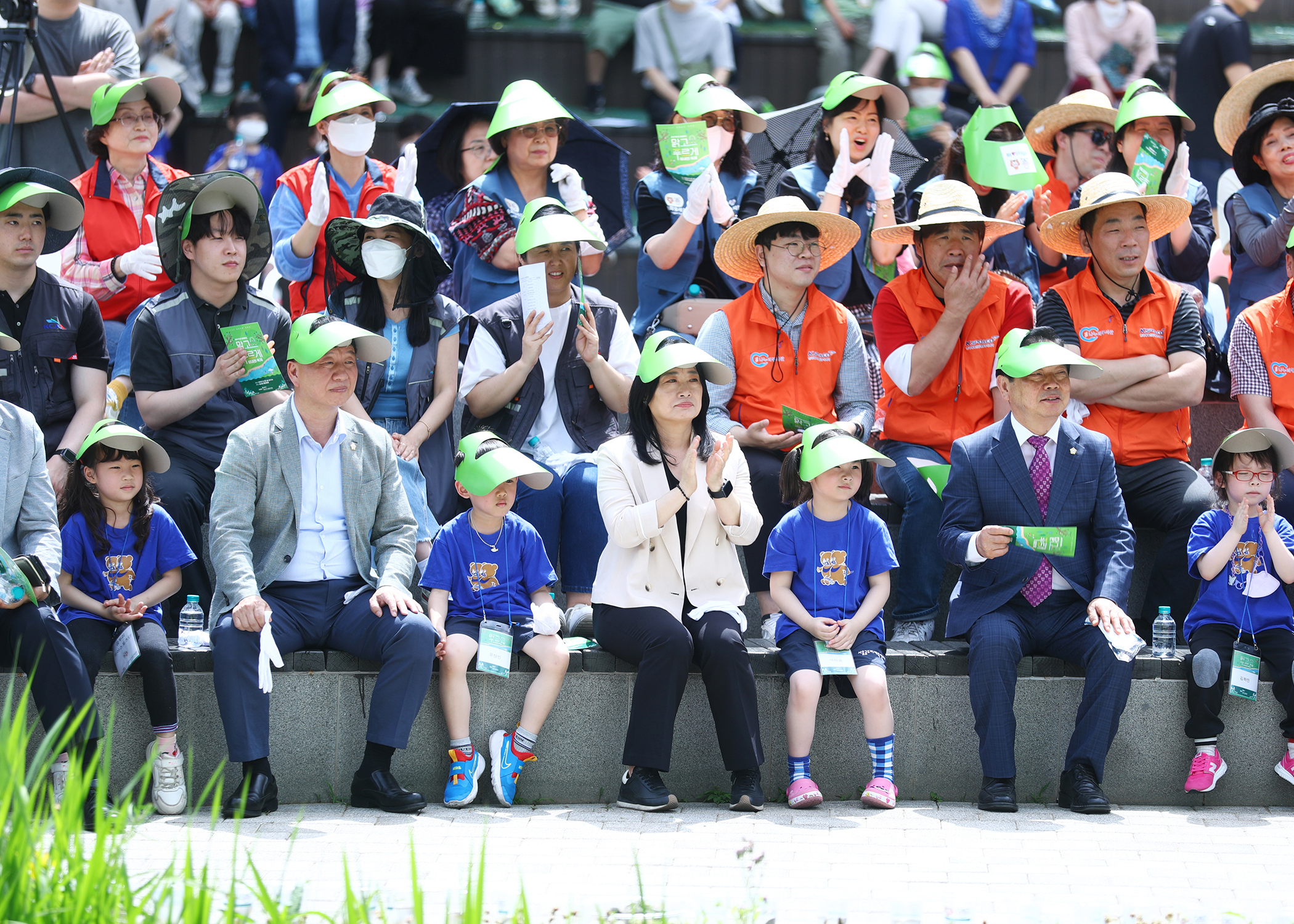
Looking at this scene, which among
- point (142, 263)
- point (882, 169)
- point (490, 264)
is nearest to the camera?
point (142, 263)

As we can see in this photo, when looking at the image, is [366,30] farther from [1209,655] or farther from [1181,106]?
[1209,655]

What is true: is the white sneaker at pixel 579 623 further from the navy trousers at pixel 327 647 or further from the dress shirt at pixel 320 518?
the dress shirt at pixel 320 518

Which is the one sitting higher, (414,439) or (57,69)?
(57,69)

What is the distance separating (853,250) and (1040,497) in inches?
83.6

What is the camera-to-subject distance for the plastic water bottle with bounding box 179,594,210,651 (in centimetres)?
564

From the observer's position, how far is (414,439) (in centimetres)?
644

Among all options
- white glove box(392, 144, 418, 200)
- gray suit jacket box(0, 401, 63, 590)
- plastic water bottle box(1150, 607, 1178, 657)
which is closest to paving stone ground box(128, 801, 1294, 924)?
plastic water bottle box(1150, 607, 1178, 657)

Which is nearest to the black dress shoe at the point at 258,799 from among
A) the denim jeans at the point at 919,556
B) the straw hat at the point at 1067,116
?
the denim jeans at the point at 919,556

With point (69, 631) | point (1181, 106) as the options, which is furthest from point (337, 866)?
point (1181, 106)

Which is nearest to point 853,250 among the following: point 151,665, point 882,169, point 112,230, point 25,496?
point 882,169

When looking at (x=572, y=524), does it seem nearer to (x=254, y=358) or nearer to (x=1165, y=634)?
(x=254, y=358)

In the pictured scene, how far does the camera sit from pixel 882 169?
23.5 ft

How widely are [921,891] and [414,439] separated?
299 cm

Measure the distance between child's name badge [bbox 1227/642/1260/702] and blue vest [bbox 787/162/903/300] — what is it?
259 centimetres
